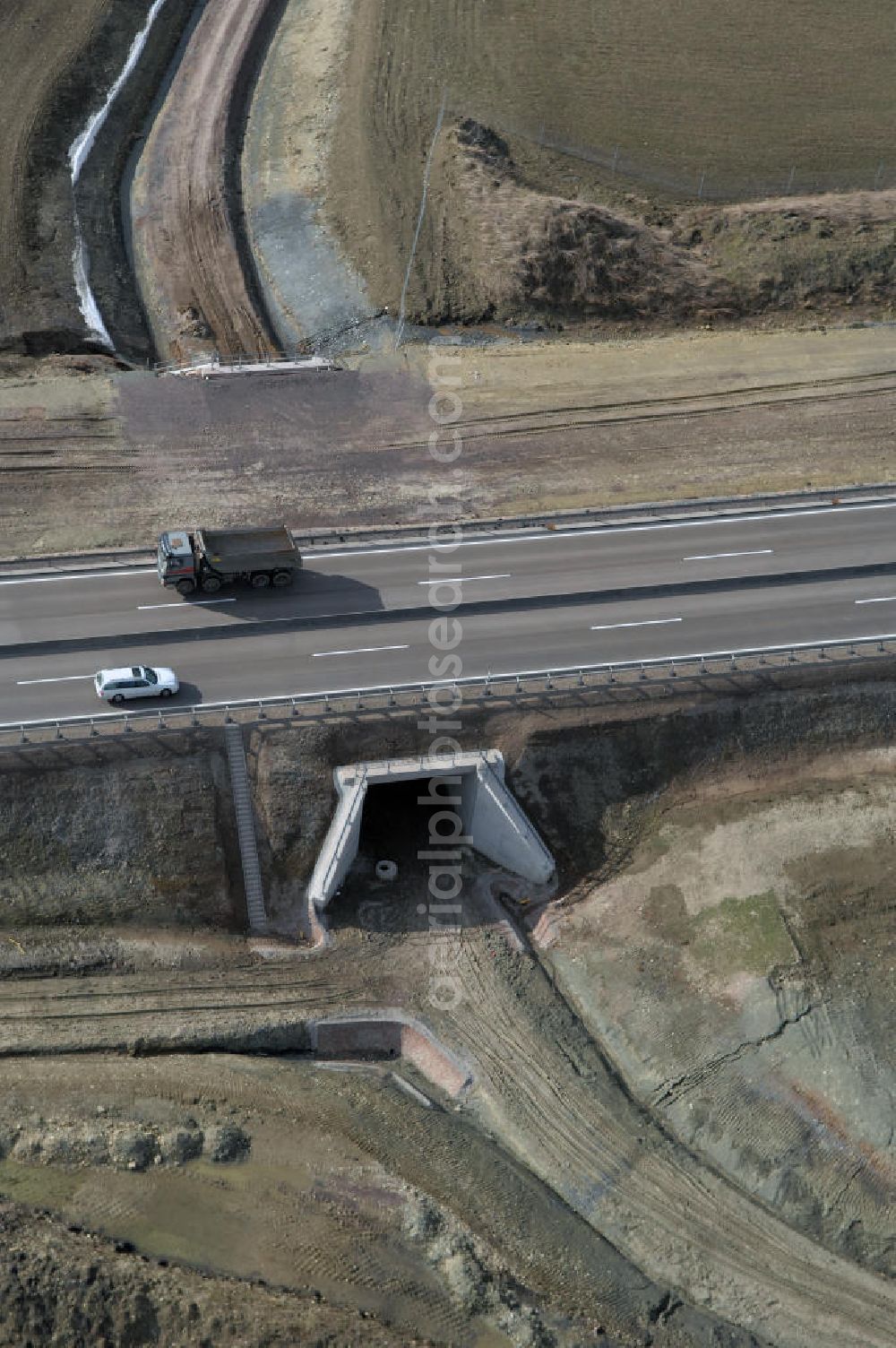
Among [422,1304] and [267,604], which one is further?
[267,604]

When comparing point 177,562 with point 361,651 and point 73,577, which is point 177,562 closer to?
point 73,577

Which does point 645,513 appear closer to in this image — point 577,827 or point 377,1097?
point 577,827

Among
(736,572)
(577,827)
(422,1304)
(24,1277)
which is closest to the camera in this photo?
(24,1277)

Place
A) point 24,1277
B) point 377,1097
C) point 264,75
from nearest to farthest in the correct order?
point 24,1277
point 377,1097
point 264,75

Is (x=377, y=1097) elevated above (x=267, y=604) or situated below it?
below

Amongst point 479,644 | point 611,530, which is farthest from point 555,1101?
point 611,530

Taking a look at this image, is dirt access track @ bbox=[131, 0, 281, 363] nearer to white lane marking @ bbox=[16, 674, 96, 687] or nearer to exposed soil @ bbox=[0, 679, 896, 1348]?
white lane marking @ bbox=[16, 674, 96, 687]

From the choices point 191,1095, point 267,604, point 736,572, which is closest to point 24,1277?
point 191,1095

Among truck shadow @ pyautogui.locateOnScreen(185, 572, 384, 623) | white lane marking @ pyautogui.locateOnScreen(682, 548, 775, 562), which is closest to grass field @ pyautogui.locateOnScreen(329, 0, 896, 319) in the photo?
truck shadow @ pyautogui.locateOnScreen(185, 572, 384, 623)
